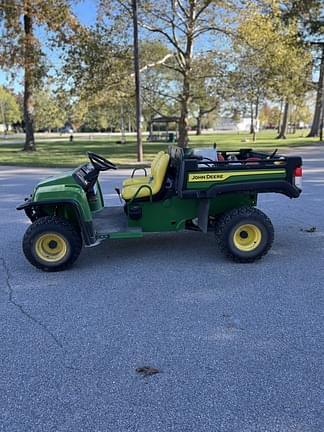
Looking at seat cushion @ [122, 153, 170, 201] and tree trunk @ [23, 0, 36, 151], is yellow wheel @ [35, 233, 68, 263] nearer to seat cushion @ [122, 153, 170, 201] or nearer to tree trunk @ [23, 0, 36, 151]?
seat cushion @ [122, 153, 170, 201]

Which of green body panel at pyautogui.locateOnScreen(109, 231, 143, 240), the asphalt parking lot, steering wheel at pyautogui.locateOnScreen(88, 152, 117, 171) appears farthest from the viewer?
steering wheel at pyautogui.locateOnScreen(88, 152, 117, 171)

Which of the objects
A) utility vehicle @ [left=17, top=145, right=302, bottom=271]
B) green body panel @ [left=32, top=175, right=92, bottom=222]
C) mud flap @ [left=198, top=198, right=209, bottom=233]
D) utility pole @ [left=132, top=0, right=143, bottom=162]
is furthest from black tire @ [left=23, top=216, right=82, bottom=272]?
utility pole @ [left=132, top=0, right=143, bottom=162]

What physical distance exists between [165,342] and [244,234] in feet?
6.59

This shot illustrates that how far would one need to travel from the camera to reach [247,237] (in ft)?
15.3

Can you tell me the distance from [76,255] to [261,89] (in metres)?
17.5

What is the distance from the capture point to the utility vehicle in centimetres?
438

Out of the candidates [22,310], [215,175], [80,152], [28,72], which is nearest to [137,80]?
[28,72]

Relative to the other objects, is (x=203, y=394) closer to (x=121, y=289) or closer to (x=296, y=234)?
(x=121, y=289)

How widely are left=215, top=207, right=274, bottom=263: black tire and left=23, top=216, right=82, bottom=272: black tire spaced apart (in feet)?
5.22

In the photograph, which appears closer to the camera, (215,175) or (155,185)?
(215,175)

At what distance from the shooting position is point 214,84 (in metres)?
20.9

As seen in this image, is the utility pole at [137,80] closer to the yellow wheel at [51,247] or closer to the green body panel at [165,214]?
the green body panel at [165,214]

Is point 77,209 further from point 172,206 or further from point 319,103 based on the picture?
point 319,103

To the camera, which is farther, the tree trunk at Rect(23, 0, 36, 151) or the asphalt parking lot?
the tree trunk at Rect(23, 0, 36, 151)
